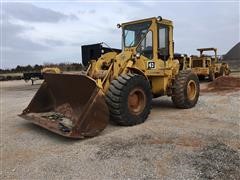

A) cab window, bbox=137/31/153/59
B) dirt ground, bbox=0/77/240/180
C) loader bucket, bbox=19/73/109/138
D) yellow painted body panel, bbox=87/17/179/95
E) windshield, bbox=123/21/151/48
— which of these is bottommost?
dirt ground, bbox=0/77/240/180

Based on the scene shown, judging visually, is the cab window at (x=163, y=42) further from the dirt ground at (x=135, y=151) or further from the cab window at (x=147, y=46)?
the dirt ground at (x=135, y=151)

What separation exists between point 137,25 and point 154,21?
20.4 inches

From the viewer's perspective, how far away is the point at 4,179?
474cm

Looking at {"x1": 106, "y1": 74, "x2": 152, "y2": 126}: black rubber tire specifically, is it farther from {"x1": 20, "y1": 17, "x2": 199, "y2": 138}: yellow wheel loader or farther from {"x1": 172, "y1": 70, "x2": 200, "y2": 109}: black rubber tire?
{"x1": 172, "y1": 70, "x2": 200, "y2": 109}: black rubber tire

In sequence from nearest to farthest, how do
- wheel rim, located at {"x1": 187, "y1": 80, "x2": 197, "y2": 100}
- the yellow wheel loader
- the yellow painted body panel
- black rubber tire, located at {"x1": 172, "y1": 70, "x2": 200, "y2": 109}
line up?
the yellow wheel loader → the yellow painted body panel → black rubber tire, located at {"x1": 172, "y1": 70, "x2": 200, "y2": 109} → wheel rim, located at {"x1": 187, "y1": 80, "x2": 197, "y2": 100}

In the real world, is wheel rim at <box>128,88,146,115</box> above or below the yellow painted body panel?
below

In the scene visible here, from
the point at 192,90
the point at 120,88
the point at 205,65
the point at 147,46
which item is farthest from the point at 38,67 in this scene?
the point at 120,88

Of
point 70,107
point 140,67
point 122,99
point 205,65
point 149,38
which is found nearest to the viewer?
point 122,99

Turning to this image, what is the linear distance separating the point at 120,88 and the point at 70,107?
3.97 ft

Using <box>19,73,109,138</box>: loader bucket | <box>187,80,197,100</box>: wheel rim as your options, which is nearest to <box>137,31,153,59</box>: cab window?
<box>187,80,197,100</box>: wheel rim

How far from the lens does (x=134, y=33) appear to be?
9.21 metres

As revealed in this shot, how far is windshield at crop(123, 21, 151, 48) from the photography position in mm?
8977

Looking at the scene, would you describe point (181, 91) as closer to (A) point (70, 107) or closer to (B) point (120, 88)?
(B) point (120, 88)

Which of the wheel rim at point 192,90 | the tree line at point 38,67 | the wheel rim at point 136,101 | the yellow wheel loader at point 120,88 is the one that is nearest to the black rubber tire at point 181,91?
the yellow wheel loader at point 120,88
